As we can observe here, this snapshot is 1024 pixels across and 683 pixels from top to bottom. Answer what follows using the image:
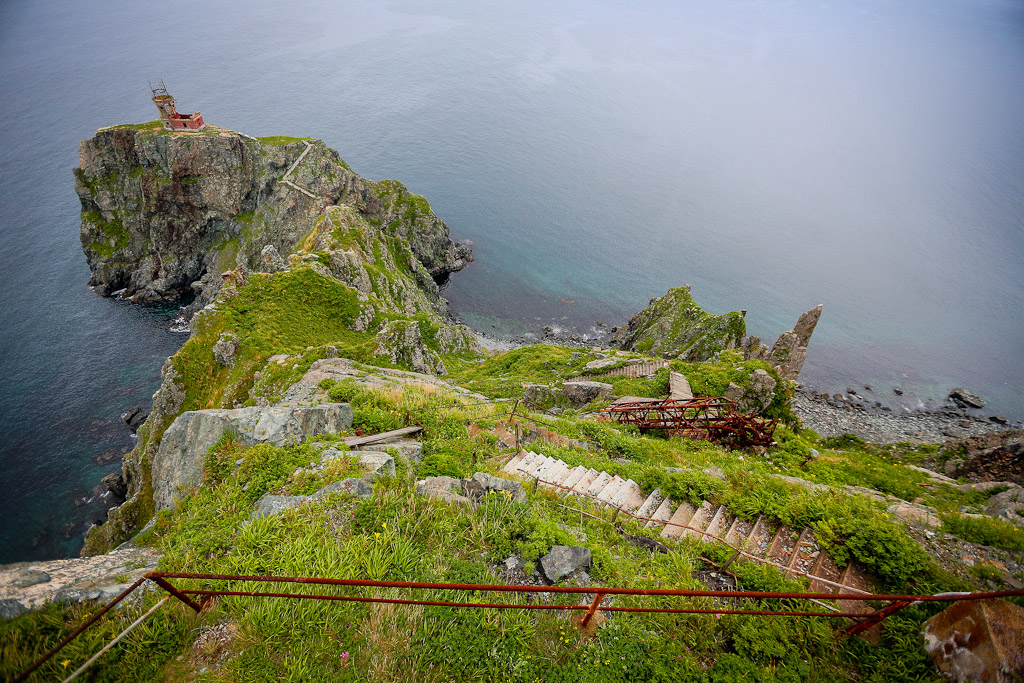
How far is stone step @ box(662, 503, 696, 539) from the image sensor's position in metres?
10.5

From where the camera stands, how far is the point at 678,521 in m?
11.1

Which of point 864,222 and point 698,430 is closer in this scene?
point 698,430

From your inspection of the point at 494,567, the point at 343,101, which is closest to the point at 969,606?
the point at 494,567

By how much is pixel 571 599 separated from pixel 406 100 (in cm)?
16382

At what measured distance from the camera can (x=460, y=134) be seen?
4892 inches

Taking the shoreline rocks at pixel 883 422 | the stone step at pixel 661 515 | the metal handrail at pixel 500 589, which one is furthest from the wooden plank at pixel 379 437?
the shoreline rocks at pixel 883 422

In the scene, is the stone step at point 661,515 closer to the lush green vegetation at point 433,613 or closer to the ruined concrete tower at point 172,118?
the lush green vegetation at point 433,613

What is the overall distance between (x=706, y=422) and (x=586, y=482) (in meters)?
8.99

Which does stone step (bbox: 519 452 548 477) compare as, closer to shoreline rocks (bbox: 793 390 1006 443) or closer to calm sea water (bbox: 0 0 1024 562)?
calm sea water (bbox: 0 0 1024 562)

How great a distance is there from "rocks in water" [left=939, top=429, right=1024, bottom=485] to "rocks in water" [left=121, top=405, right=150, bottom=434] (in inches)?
2618

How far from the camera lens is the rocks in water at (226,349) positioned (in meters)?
27.8

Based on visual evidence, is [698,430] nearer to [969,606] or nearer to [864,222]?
[969,606]

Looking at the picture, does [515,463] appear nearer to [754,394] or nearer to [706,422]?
[706,422]

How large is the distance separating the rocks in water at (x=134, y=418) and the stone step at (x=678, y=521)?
180 ft
